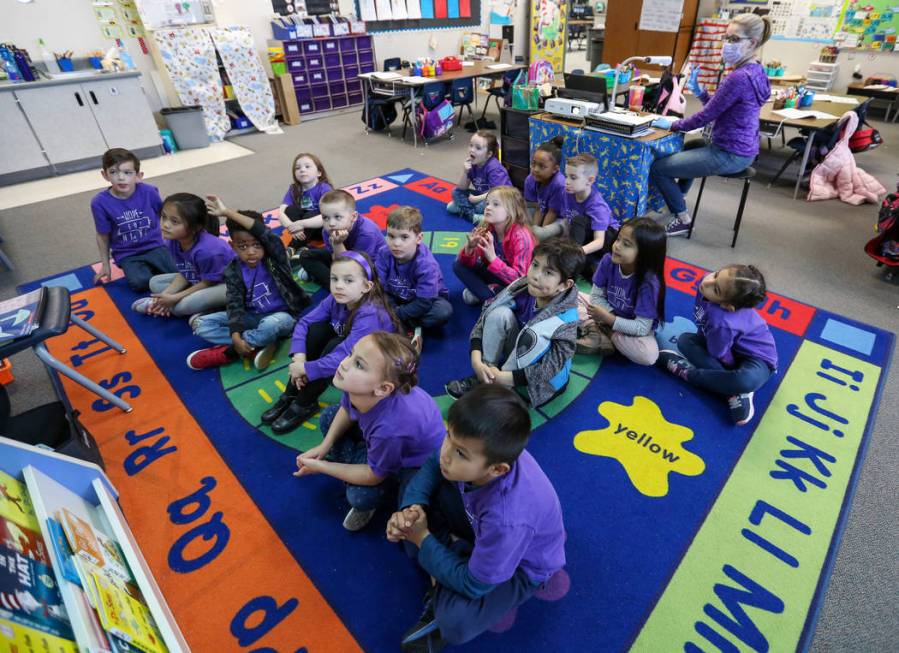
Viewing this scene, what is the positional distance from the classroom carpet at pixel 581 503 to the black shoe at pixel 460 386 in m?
0.07

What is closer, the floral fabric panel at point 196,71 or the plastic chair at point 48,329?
the plastic chair at point 48,329

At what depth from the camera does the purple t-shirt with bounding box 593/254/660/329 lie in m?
2.22

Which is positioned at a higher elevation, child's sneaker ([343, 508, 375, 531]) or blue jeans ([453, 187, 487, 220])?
blue jeans ([453, 187, 487, 220])

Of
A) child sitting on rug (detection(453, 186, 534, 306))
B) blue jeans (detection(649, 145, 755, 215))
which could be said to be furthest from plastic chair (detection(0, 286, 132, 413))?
blue jeans (detection(649, 145, 755, 215))

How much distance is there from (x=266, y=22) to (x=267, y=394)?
249 inches

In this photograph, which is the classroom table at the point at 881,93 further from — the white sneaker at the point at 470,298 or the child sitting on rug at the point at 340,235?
the child sitting on rug at the point at 340,235

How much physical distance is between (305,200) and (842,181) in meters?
4.51

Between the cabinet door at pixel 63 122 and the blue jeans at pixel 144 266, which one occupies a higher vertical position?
the cabinet door at pixel 63 122

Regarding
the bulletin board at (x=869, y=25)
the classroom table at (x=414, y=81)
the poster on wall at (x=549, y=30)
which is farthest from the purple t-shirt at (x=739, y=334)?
the poster on wall at (x=549, y=30)

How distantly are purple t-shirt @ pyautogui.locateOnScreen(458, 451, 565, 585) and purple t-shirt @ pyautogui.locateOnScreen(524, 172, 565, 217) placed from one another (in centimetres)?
235

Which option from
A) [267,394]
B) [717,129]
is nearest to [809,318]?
[717,129]

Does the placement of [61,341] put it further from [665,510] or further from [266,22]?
[266,22]

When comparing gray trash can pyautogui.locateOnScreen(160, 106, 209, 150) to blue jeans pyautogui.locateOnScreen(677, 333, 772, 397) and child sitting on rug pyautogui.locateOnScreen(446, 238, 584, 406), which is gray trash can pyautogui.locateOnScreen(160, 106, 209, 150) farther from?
blue jeans pyautogui.locateOnScreen(677, 333, 772, 397)

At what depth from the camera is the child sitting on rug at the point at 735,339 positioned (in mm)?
1970
